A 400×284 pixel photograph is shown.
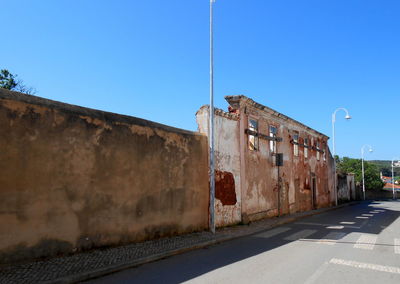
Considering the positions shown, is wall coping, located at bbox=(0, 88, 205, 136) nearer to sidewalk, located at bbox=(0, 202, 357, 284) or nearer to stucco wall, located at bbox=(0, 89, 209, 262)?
stucco wall, located at bbox=(0, 89, 209, 262)

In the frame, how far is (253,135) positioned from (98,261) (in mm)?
10021

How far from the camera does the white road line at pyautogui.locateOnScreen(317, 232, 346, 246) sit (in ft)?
29.7

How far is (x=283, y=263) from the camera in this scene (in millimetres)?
6527

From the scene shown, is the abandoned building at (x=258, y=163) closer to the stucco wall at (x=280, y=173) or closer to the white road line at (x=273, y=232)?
the stucco wall at (x=280, y=173)

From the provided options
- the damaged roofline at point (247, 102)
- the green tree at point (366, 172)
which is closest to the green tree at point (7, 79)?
the damaged roofline at point (247, 102)

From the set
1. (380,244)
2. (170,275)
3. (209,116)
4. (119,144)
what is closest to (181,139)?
(209,116)

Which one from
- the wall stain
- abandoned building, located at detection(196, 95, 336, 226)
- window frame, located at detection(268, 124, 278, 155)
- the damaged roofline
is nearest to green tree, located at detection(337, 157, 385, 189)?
abandoned building, located at detection(196, 95, 336, 226)

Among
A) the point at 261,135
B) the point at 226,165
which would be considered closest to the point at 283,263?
the point at 226,165

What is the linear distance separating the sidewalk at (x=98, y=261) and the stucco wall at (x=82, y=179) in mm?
319

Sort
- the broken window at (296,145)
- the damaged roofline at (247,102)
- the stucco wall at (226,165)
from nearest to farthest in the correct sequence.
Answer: the stucco wall at (226,165)
the damaged roofline at (247,102)
the broken window at (296,145)

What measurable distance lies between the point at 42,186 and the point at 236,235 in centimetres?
638

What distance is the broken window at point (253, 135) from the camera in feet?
48.1

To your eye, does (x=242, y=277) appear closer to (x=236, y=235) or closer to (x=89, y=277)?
(x=89, y=277)

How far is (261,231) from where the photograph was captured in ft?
37.8
